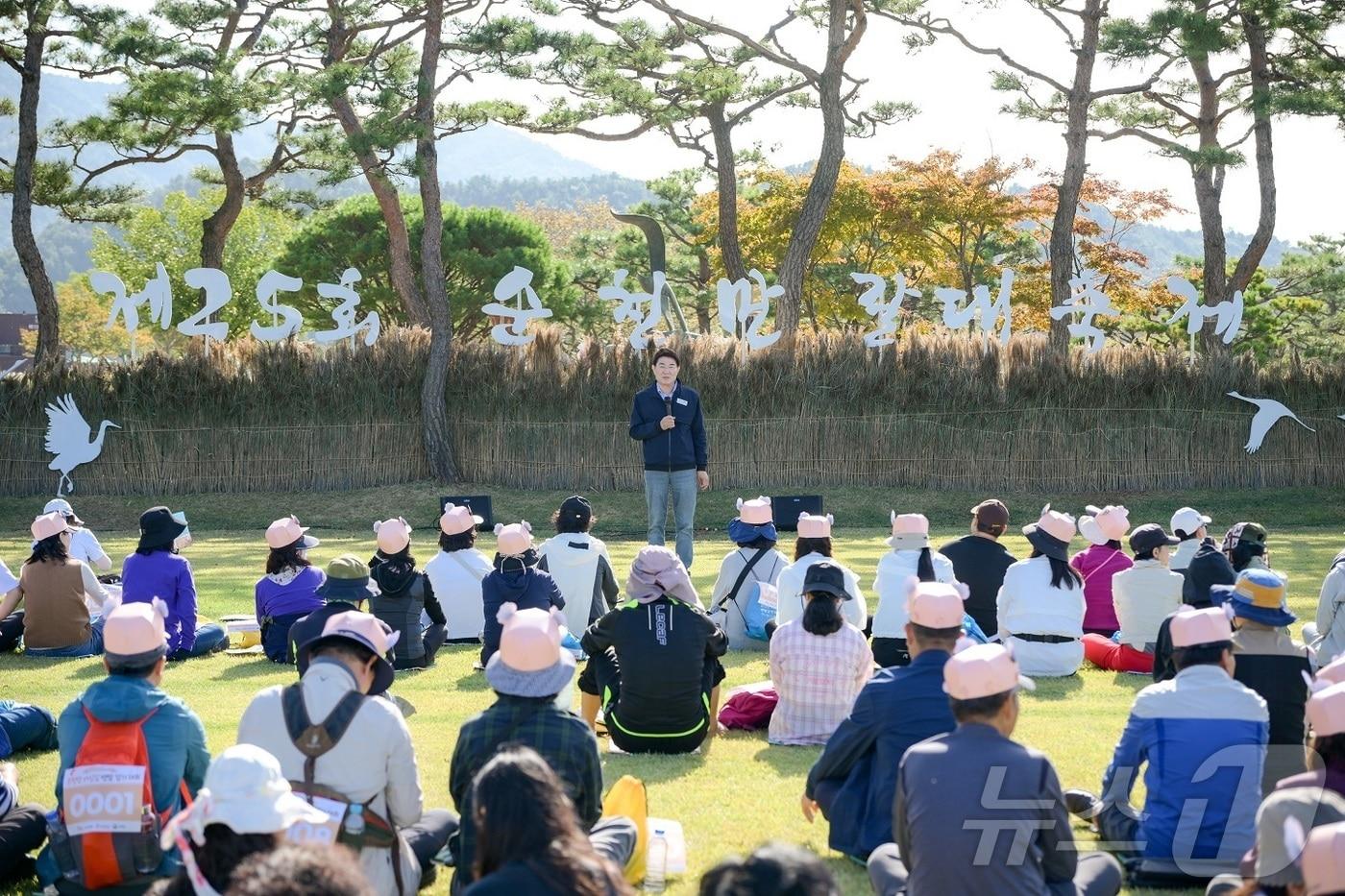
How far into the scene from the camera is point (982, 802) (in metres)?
3.42

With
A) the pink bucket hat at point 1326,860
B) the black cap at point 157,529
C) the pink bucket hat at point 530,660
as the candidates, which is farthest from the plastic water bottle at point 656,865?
the black cap at point 157,529

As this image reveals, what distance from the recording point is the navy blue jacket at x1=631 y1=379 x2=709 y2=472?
1134 cm

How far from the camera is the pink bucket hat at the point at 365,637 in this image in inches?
160

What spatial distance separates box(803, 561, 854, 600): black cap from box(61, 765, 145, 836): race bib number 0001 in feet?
9.00

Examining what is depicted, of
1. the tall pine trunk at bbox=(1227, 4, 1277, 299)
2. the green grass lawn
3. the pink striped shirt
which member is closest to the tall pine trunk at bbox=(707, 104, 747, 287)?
the tall pine trunk at bbox=(1227, 4, 1277, 299)

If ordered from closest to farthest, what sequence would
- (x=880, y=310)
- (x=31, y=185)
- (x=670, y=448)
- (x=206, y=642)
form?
(x=206, y=642) → (x=670, y=448) → (x=880, y=310) → (x=31, y=185)

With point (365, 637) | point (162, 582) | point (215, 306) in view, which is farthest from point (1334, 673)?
point (215, 306)

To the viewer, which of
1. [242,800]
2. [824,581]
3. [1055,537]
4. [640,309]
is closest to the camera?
[242,800]

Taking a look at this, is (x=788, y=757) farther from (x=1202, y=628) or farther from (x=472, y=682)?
(x=472, y=682)

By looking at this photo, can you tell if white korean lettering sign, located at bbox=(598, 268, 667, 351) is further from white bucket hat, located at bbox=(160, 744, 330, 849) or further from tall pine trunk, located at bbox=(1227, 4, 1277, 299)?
white bucket hat, located at bbox=(160, 744, 330, 849)

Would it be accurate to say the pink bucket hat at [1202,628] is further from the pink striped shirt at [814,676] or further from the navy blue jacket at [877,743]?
the pink striped shirt at [814,676]

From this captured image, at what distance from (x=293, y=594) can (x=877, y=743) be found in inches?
188

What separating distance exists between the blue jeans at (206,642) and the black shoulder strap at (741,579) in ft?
10.1

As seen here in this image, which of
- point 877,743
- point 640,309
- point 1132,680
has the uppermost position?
point 640,309
